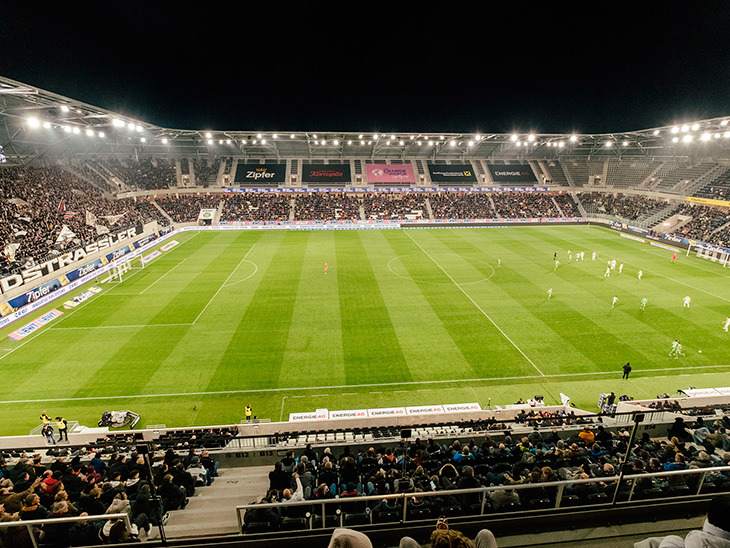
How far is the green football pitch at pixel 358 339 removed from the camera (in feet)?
57.9

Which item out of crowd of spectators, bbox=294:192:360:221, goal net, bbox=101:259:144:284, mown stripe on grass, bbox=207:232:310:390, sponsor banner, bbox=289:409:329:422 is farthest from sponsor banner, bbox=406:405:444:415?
crowd of spectators, bbox=294:192:360:221

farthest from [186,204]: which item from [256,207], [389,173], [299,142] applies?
[389,173]

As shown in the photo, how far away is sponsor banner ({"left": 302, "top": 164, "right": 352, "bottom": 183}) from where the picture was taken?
70.5 metres

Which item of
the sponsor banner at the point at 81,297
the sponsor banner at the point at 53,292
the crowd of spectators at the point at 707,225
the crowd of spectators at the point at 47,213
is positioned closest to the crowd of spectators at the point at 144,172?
the crowd of spectators at the point at 47,213

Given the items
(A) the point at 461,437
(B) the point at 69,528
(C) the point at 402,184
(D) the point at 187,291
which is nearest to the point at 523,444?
(A) the point at 461,437

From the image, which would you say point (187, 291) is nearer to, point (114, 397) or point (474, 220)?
point (114, 397)

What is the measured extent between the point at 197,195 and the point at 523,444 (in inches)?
2638

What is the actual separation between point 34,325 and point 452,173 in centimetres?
6767

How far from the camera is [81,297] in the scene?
2839 cm

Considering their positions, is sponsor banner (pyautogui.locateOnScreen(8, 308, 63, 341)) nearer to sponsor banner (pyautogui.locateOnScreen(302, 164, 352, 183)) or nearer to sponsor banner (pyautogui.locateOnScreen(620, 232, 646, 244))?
sponsor banner (pyautogui.locateOnScreen(302, 164, 352, 183))

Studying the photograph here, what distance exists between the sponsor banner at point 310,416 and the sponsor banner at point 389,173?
60.9m

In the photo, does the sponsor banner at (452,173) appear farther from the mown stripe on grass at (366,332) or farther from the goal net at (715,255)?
the mown stripe on grass at (366,332)

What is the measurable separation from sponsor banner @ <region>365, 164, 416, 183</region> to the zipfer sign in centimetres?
4399

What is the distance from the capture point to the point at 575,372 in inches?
760
